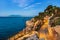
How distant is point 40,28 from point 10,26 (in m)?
0.87

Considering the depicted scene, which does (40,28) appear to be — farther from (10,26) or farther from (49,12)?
(10,26)

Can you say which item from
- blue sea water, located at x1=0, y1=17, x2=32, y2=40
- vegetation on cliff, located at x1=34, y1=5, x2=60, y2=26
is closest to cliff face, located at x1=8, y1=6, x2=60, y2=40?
vegetation on cliff, located at x1=34, y1=5, x2=60, y2=26

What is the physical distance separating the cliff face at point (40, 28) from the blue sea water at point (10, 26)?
0.44 feet

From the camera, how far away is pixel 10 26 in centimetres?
446

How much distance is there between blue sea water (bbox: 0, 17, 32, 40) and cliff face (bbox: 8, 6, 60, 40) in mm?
135

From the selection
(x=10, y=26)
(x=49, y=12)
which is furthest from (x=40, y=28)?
(x=10, y=26)

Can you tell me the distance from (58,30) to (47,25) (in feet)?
1.90

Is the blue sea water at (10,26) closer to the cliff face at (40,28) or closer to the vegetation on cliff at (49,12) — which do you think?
the cliff face at (40,28)

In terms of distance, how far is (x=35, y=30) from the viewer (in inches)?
173

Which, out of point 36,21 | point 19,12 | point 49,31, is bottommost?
point 49,31

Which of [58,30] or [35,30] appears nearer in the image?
[58,30]

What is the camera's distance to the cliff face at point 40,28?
4.11 metres

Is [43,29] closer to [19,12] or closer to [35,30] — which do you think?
[35,30]

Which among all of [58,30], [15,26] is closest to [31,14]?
[15,26]
